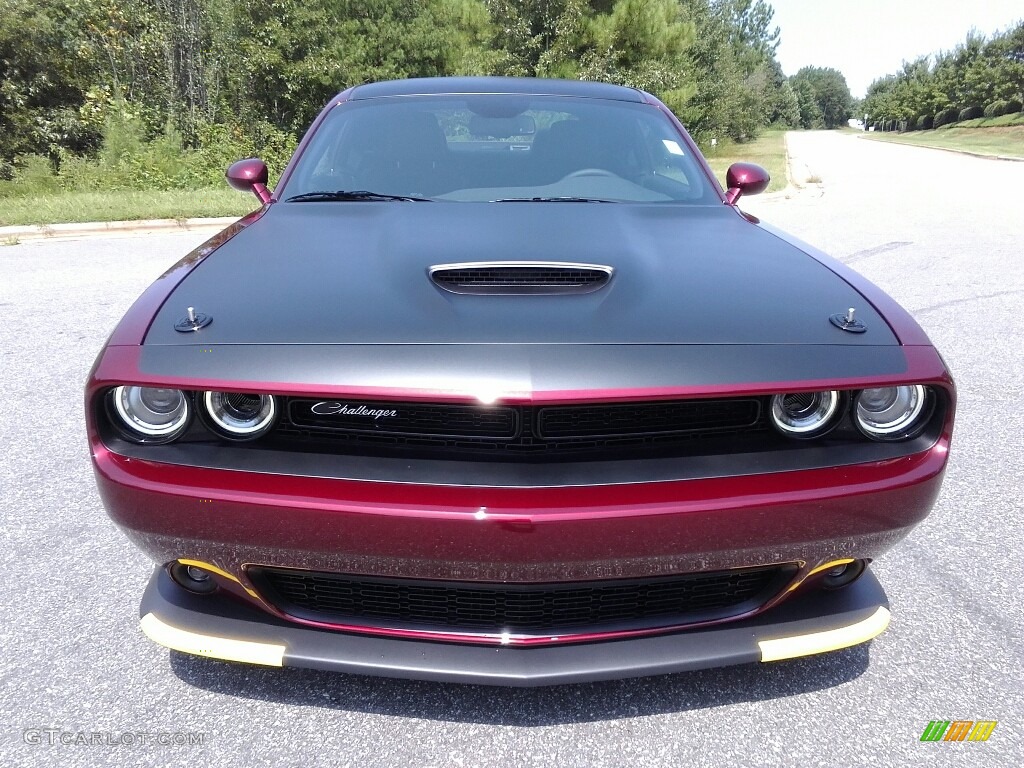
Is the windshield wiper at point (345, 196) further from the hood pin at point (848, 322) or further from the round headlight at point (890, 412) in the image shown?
the round headlight at point (890, 412)

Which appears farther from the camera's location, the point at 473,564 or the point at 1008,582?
the point at 1008,582

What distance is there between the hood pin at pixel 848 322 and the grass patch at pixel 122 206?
941 cm

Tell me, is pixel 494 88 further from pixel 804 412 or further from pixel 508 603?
pixel 508 603

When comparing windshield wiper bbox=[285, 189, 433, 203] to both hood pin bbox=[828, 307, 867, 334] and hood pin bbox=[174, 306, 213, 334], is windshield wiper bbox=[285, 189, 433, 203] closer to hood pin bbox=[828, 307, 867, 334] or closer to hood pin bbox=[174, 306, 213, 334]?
hood pin bbox=[174, 306, 213, 334]

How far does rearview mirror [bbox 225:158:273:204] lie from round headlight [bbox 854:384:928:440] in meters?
2.22

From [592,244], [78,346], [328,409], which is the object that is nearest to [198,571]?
[328,409]

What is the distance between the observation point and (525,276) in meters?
1.68

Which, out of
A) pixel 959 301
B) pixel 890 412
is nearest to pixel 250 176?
pixel 890 412

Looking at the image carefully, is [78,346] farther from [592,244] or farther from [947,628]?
[947,628]

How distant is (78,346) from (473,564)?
4025 mm

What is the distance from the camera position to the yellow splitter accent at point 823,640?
1543 mm

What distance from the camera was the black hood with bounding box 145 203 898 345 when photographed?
4.80ft

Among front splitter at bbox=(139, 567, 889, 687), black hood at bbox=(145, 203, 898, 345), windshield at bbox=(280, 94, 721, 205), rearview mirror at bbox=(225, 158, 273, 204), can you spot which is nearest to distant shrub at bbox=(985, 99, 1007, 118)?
windshield at bbox=(280, 94, 721, 205)

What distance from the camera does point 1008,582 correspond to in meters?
2.26
